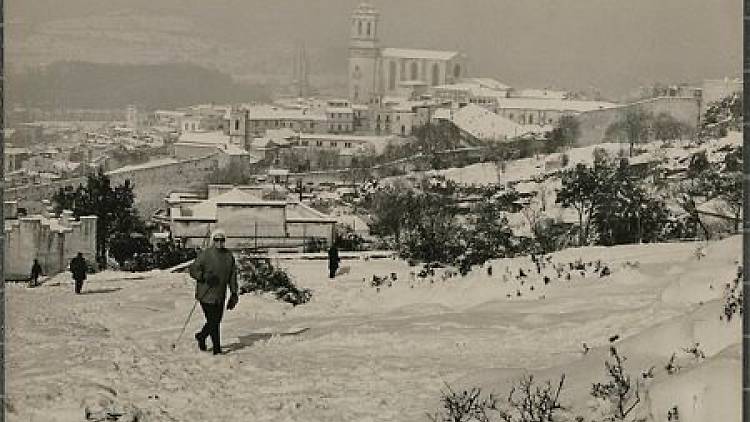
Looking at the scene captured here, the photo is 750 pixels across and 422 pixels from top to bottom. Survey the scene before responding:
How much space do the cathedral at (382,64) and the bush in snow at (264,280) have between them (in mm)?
1662

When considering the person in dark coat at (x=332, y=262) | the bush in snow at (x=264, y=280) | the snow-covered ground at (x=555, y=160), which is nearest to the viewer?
the bush in snow at (x=264, y=280)

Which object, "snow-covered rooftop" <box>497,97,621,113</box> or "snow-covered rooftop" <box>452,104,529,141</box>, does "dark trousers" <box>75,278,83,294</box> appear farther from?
"snow-covered rooftop" <box>452,104,529,141</box>

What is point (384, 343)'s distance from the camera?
5078 millimetres

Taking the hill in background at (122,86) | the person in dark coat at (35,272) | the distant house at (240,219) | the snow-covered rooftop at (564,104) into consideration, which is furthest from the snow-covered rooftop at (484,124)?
the person in dark coat at (35,272)

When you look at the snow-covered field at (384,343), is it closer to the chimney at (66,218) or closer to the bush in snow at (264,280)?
the bush in snow at (264,280)

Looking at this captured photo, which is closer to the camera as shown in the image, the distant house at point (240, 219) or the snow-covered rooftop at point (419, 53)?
the snow-covered rooftop at point (419, 53)

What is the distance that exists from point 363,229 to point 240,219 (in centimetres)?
307

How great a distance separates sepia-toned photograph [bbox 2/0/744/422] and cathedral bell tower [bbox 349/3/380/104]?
0.10ft

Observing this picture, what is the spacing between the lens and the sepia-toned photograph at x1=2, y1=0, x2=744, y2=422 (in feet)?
12.7

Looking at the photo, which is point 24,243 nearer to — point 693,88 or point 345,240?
point 693,88

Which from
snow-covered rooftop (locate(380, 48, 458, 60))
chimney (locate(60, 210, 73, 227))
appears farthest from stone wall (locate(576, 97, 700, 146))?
chimney (locate(60, 210, 73, 227))

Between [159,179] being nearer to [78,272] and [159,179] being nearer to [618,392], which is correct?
[78,272]

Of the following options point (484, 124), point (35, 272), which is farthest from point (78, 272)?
point (484, 124)

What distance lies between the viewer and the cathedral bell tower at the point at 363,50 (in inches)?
209
